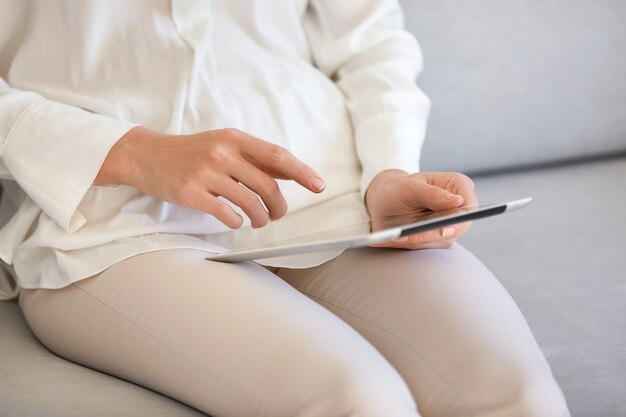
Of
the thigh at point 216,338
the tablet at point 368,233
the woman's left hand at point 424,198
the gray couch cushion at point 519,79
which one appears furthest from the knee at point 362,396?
the gray couch cushion at point 519,79

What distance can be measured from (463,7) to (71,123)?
891 millimetres

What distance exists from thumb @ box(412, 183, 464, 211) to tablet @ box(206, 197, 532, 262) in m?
0.01

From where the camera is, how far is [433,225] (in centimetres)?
77

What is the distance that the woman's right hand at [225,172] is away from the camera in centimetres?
89

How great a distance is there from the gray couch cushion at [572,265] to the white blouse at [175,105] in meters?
0.28

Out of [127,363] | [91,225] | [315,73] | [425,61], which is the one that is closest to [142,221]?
[91,225]

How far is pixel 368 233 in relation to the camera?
761 millimetres

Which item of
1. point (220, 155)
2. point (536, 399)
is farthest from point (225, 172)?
point (536, 399)

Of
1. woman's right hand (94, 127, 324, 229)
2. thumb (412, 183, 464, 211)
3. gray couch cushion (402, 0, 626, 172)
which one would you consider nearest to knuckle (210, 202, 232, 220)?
Result: woman's right hand (94, 127, 324, 229)

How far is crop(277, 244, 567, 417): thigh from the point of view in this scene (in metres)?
0.83

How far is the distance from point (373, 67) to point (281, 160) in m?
0.37

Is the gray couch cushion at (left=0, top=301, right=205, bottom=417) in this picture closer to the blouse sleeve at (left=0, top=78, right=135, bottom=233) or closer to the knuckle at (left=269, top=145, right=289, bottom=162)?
the blouse sleeve at (left=0, top=78, right=135, bottom=233)

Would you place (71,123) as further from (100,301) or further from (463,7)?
(463,7)

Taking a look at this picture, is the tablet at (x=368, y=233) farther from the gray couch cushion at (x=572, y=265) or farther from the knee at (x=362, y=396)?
the gray couch cushion at (x=572, y=265)
